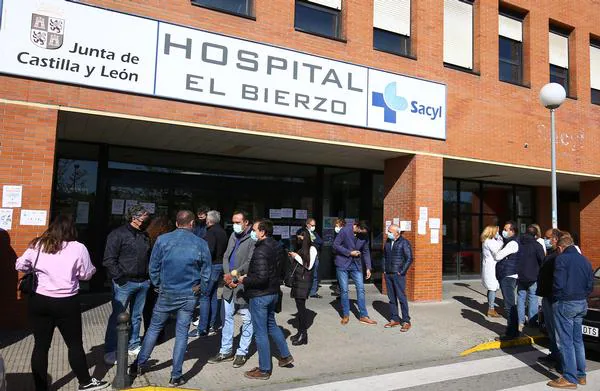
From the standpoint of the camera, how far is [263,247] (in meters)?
5.35

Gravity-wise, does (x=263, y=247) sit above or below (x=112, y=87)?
below

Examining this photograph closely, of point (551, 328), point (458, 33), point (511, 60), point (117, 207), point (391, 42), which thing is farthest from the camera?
point (511, 60)

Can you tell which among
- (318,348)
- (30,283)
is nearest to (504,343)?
(318,348)

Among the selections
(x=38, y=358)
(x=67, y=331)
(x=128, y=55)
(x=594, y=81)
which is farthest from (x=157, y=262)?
(x=594, y=81)

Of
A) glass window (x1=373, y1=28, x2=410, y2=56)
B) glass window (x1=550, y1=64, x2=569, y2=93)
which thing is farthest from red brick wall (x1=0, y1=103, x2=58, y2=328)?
glass window (x1=550, y1=64, x2=569, y2=93)

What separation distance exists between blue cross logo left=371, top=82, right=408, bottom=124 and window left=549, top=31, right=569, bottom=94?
6.32 meters

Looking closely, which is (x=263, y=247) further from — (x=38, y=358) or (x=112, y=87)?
(x=112, y=87)

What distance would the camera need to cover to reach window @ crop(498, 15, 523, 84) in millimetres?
12719

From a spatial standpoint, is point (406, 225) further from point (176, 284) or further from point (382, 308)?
point (176, 284)

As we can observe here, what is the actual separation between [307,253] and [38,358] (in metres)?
3.56

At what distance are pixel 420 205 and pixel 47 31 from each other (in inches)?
322

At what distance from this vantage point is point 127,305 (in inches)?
224

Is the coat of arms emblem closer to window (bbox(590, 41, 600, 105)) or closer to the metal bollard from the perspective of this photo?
the metal bollard

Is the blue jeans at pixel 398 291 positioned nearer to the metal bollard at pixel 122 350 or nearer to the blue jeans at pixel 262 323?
the blue jeans at pixel 262 323
